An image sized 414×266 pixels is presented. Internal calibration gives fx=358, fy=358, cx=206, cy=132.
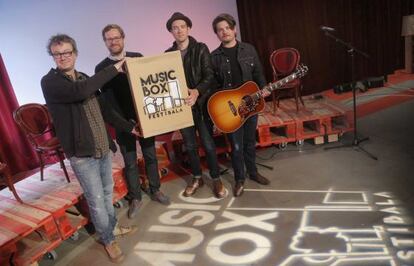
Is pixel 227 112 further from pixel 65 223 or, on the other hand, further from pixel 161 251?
pixel 65 223

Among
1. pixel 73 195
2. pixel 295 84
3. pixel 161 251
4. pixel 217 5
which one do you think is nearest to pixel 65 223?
pixel 73 195

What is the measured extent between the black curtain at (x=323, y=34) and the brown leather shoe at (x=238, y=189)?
126 inches

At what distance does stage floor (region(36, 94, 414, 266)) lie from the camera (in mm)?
2719

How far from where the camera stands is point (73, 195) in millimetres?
3406

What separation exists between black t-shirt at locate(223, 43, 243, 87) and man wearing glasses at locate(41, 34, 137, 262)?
1104 millimetres

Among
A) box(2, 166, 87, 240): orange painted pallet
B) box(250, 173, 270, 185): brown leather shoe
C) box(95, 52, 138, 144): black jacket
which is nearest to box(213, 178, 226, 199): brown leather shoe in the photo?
box(250, 173, 270, 185): brown leather shoe

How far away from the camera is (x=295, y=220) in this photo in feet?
10.3

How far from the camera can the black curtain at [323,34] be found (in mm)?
6230

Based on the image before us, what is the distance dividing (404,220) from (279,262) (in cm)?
110

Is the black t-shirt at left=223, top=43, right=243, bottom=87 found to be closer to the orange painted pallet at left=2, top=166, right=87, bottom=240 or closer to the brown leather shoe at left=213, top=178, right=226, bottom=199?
the brown leather shoe at left=213, top=178, right=226, bottom=199

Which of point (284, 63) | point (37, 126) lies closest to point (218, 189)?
point (37, 126)

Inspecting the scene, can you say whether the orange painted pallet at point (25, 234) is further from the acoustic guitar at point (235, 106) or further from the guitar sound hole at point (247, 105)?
the guitar sound hole at point (247, 105)

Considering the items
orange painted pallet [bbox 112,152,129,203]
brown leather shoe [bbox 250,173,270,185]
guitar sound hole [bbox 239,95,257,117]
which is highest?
guitar sound hole [bbox 239,95,257,117]

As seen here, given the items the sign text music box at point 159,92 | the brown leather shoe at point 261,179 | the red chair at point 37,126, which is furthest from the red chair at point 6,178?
the brown leather shoe at point 261,179
